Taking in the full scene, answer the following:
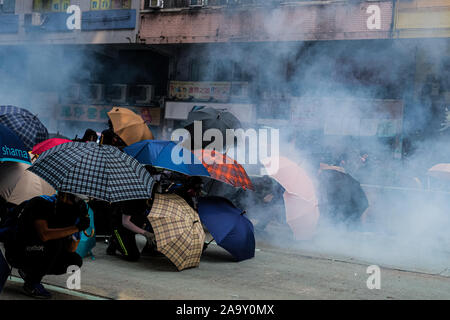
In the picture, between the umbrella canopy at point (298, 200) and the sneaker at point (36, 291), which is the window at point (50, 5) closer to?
the umbrella canopy at point (298, 200)

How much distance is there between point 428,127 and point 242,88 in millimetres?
5286

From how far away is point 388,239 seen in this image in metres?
7.30

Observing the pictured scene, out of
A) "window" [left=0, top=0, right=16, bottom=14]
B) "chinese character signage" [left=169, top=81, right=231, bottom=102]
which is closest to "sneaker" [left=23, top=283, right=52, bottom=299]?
"chinese character signage" [left=169, top=81, right=231, bottom=102]

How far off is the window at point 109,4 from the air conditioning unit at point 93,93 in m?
2.83

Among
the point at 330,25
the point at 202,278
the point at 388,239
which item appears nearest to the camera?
the point at 202,278

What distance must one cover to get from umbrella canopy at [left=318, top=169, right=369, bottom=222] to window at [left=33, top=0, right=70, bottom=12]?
12553 millimetres

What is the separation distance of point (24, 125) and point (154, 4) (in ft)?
31.7

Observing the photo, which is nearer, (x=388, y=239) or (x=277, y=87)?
(x=388, y=239)

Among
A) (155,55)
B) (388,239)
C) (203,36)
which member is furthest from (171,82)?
(388,239)

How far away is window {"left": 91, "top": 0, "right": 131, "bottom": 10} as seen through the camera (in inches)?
608

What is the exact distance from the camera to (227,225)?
5.05 metres

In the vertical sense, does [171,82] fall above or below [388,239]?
above

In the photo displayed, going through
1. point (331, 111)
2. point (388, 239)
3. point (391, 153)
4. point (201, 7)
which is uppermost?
point (201, 7)
